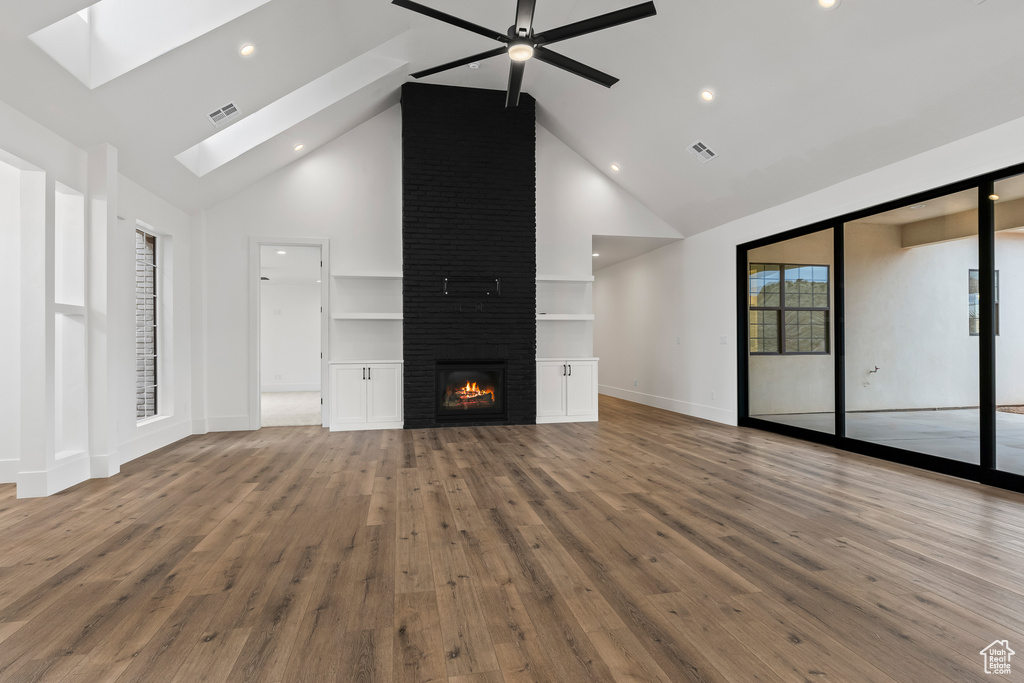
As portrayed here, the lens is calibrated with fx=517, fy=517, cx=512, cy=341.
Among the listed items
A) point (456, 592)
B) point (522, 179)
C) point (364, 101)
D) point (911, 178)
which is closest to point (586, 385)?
point (522, 179)

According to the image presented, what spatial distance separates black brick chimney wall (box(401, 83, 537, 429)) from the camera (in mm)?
6320

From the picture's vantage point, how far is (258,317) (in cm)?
625

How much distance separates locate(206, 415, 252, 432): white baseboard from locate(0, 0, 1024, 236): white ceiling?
2472 millimetres

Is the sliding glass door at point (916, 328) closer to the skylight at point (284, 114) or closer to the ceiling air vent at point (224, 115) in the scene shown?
the skylight at point (284, 114)

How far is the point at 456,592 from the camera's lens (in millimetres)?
2117

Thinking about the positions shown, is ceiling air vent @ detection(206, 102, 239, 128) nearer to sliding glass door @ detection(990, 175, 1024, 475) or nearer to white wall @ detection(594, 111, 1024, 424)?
white wall @ detection(594, 111, 1024, 424)

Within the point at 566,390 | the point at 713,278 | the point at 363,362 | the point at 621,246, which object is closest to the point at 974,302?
the point at 713,278

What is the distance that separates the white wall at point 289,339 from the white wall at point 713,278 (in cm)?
658

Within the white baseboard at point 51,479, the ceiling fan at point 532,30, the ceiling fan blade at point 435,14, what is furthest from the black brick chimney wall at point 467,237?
the white baseboard at point 51,479

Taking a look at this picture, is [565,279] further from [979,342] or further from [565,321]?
[979,342]

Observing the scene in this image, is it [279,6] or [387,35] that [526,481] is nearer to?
[279,6]

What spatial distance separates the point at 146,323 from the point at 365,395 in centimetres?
236

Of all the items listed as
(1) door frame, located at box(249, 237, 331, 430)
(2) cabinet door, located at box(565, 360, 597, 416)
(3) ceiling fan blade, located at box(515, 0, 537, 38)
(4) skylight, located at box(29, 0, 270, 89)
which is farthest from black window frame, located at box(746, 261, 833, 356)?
(4) skylight, located at box(29, 0, 270, 89)

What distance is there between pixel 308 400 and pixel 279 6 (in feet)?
24.4
